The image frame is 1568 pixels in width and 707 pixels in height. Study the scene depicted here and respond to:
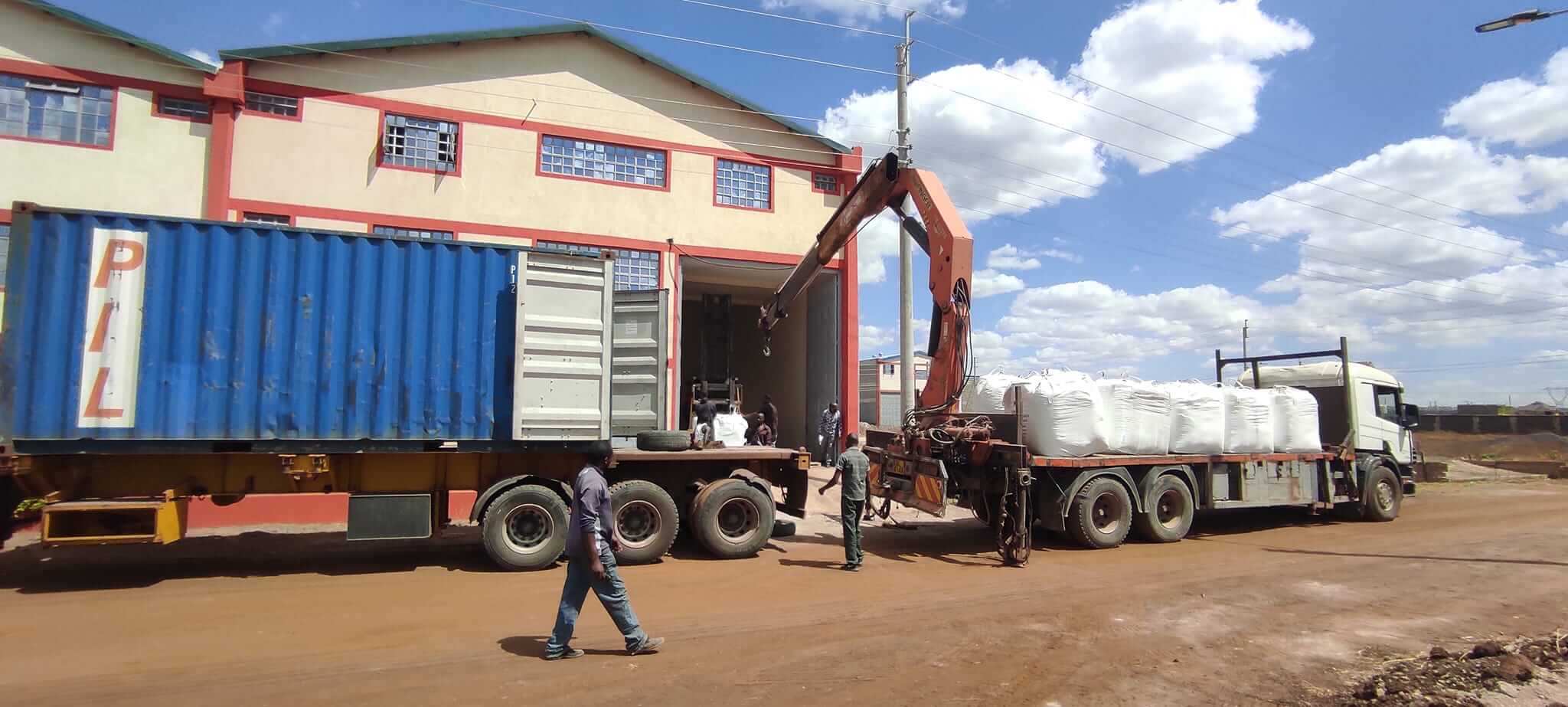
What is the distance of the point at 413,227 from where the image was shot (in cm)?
1391

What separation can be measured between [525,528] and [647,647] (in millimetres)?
3575

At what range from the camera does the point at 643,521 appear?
8844 millimetres

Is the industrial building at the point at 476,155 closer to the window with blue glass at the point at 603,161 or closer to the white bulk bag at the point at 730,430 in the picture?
the window with blue glass at the point at 603,161

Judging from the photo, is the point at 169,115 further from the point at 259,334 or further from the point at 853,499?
the point at 853,499

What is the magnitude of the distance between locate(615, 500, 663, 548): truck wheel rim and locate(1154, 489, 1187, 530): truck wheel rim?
695 cm

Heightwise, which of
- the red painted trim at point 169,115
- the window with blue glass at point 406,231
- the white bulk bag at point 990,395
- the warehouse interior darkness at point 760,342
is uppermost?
the red painted trim at point 169,115

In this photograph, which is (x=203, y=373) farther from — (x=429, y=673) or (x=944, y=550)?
(x=944, y=550)

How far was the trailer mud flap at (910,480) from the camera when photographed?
29.9ft

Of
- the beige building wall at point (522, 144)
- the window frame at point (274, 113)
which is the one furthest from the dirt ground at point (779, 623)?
the window frame at point (274, 113)

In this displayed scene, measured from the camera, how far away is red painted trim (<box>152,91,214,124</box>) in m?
12.4

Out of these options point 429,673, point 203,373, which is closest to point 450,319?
point 203,373

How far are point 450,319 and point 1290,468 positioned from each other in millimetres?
12119

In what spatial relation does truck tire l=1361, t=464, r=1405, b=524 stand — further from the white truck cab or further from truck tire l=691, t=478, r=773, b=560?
truck tire l=691, t=478, r=773, b=560

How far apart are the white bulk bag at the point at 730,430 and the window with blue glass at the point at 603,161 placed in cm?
693
